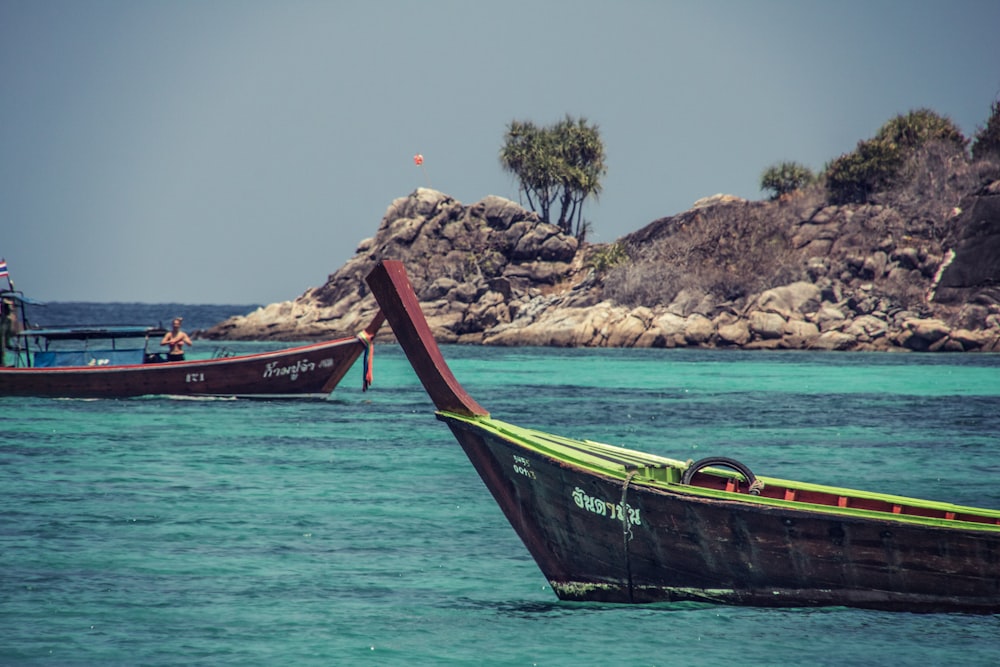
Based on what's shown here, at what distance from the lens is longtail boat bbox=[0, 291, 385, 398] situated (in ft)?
108

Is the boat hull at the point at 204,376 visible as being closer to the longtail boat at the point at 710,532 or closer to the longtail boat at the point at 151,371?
the longtail boat at the point at 151,371

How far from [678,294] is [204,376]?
1830 inches

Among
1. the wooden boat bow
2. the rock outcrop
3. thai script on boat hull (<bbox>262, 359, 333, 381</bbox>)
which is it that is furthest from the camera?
the rock outcrop

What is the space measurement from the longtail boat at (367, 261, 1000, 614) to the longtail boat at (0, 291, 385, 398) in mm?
21789

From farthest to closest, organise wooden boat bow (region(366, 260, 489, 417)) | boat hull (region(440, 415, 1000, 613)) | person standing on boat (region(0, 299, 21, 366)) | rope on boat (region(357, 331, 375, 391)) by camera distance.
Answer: person standing on boat (region(0, 299, 21, 366)) → rope on boat (region(357, 331, 375, 391)) → wooden boat bow (region(366, 260, 489, 417)) → boat hull (region(440, 415, 1000, 613))

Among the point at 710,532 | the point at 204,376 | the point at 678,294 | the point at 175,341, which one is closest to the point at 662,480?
the point at 710,532

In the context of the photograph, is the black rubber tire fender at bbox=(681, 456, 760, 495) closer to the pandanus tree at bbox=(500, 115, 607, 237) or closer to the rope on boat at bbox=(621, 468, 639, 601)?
the rope on boat at bbox=(621, 468, 639, 601)

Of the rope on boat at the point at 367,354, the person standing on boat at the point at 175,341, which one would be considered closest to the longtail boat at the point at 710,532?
the rope on boat at the point at 367,354

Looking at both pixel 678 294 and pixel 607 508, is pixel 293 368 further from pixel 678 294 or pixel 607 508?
pixel 678 294

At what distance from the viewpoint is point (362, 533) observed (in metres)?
15.1

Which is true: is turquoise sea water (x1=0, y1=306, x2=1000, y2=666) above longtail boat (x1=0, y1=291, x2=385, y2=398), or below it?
below

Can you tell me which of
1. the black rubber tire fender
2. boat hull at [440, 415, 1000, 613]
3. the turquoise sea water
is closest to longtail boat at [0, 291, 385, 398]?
the turquoise sea water

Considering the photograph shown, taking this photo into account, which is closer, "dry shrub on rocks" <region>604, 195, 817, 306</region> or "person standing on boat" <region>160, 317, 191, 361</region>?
"person standing on boat" <region>160, 317, 191, 361</region>

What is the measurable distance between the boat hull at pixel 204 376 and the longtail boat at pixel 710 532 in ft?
72.5
